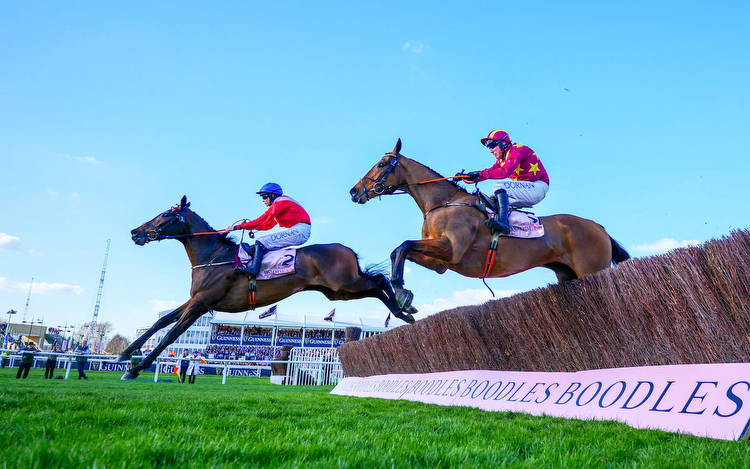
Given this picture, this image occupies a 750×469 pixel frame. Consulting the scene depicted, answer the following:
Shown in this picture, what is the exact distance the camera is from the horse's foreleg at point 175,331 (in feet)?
20.1

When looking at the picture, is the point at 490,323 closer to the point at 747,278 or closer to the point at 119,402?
the point at 747,278

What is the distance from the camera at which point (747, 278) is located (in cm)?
322

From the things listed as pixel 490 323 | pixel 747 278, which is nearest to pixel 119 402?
pixel 490 323

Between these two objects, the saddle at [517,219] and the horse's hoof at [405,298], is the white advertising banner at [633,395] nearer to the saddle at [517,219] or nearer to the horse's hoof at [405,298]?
the horse's hoof at [405,298]

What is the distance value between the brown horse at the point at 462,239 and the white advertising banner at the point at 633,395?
122 cm

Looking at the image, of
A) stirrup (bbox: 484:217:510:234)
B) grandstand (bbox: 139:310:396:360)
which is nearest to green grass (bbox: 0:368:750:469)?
stirrup (bbox: 484:217:510:234)

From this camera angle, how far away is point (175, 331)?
6.26m

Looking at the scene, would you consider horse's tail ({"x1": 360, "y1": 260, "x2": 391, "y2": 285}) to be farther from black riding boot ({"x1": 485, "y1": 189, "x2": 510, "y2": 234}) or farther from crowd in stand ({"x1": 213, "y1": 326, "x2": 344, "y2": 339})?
crowd in stand ({"x1": 213, "y1": 326, "x2": 344, "y2": 339})

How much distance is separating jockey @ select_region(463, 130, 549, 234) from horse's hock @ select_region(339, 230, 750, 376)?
1.25 m

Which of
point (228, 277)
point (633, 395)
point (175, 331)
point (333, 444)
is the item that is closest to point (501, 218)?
point (633, 395)

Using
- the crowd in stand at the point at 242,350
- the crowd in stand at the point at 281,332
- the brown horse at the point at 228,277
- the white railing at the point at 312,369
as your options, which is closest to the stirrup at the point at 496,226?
the brown horse at the point at 228,277

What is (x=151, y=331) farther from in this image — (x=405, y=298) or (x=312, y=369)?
(x=312, y=369)

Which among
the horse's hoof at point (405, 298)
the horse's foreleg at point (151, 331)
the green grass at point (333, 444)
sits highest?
the horse's hoof at point (405, 298)

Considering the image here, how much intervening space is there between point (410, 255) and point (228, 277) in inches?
109
